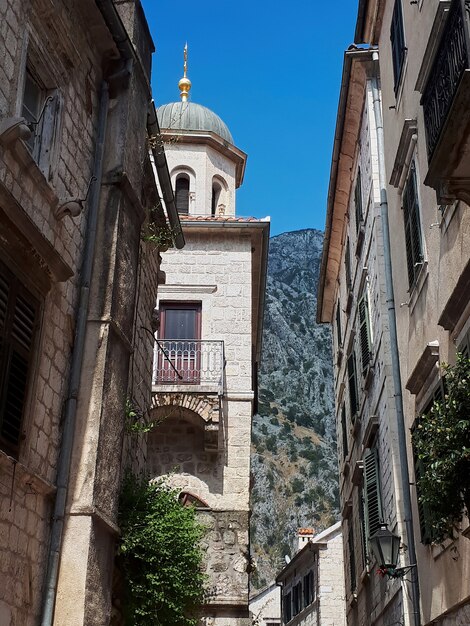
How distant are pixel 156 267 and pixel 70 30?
17.9 feet

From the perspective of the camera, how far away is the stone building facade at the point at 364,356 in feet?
41.0

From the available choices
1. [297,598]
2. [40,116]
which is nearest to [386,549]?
[40,116]

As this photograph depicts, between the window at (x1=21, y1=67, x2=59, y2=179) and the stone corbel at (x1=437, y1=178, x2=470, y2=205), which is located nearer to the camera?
the stone corbel at (x1=437, y1=178, x2=470, y2=205)

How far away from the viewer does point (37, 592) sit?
7168 mm

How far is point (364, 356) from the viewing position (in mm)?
15281

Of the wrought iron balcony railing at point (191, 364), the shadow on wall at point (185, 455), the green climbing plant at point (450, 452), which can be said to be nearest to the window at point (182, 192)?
the wrought iron balcony railing at point (191, 364)

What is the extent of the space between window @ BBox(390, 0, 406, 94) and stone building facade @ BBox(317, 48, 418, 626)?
5.56 ft

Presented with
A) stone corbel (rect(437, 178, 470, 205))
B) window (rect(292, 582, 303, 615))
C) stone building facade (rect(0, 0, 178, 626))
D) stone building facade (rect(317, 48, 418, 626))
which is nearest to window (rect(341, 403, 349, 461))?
stone building facade (rect(317, 48, 418, 626))

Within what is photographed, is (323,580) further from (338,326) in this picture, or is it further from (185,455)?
(185,455)

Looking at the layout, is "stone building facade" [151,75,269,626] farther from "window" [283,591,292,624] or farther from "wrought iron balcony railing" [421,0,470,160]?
"window" [283,591,292,624]

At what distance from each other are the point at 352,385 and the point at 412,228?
23.3 feet

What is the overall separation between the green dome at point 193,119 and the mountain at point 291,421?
42.6 meters

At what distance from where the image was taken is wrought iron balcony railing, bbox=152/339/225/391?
18359mm

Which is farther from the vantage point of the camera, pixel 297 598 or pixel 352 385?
pixel 297 598
